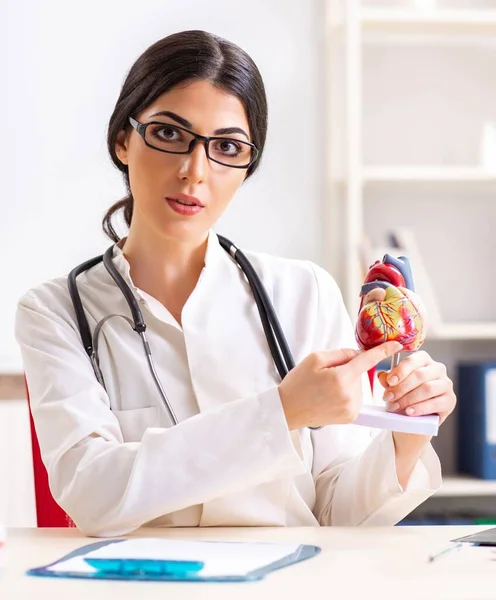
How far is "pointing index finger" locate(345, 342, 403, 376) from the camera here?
127 cm

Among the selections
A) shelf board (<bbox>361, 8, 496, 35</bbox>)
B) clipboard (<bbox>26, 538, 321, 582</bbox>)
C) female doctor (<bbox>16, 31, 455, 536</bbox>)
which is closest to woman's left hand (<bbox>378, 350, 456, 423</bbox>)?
female doctor (<bbox>16, 31, 455, 536</bbox>)

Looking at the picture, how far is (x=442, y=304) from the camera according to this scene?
3.11 meters

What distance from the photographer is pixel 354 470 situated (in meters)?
1.55

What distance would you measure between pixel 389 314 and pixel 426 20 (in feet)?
6.05

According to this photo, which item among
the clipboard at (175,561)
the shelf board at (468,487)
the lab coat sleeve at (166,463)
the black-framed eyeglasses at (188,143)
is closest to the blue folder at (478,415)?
the shelf board at (468,487)

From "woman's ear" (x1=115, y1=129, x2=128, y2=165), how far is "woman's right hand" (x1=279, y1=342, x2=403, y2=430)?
61cm

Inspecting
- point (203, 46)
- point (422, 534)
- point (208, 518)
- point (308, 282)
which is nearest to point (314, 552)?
point (422, 534)

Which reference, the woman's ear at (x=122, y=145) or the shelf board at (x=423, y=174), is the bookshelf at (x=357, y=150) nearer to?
the shelf board at (x=423, y=174)

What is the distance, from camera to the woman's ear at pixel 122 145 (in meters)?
1.65

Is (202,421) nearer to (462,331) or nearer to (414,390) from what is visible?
(414,390)

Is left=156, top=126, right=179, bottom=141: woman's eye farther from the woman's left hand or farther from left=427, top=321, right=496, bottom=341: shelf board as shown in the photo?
left=427, top=321, right=496, bottom=341: shelf board

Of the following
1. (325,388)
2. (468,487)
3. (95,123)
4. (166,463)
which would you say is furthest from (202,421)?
(95,123)

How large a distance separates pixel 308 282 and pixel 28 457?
133cm

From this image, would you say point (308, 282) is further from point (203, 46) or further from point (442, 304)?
point (442, 304)
